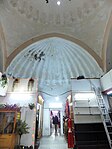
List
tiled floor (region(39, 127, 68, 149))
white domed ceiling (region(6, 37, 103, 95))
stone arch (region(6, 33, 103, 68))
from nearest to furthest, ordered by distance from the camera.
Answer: tiled floor (region(39, 127, 68, 149)), stone arch (region(6, 33, 103, 68)), white domed ceiling (region(6, 37, 103, 95))

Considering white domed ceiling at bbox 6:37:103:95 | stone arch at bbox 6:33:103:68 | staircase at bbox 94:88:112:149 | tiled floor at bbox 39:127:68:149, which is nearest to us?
staircase at bbox 94:88:112:149

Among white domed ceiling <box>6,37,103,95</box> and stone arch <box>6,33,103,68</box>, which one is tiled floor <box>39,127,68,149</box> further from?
stone arch <box>6,33,103,68</box>

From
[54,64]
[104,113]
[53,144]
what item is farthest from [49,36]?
[53,144]

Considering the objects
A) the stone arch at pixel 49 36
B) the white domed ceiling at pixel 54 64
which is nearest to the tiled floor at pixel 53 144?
the white domed ceiling at pixel 54 64

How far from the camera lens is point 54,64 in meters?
10.2

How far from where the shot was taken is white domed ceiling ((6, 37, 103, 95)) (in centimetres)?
834

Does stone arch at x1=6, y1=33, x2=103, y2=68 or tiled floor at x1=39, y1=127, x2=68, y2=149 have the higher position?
stone arch at x1=6, y1=33, x2=103, y2=68

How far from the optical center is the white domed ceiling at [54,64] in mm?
8344

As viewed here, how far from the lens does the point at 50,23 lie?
772 cm

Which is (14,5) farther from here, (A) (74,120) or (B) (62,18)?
(A) (74,120)

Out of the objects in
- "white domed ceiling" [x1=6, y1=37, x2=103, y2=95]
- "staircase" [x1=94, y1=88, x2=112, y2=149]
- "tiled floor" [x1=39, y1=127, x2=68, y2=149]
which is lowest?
"tiled floor" [x1=39, y1=127, x2=68, y2=149]

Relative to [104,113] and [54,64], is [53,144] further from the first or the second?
[54,64]

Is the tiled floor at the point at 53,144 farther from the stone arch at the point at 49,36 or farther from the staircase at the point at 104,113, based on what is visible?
the stone arch at the point at 49,36

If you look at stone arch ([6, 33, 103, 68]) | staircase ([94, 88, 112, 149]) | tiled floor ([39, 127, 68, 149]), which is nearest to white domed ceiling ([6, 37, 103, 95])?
stone arch ([6, 33, 103, 68])
